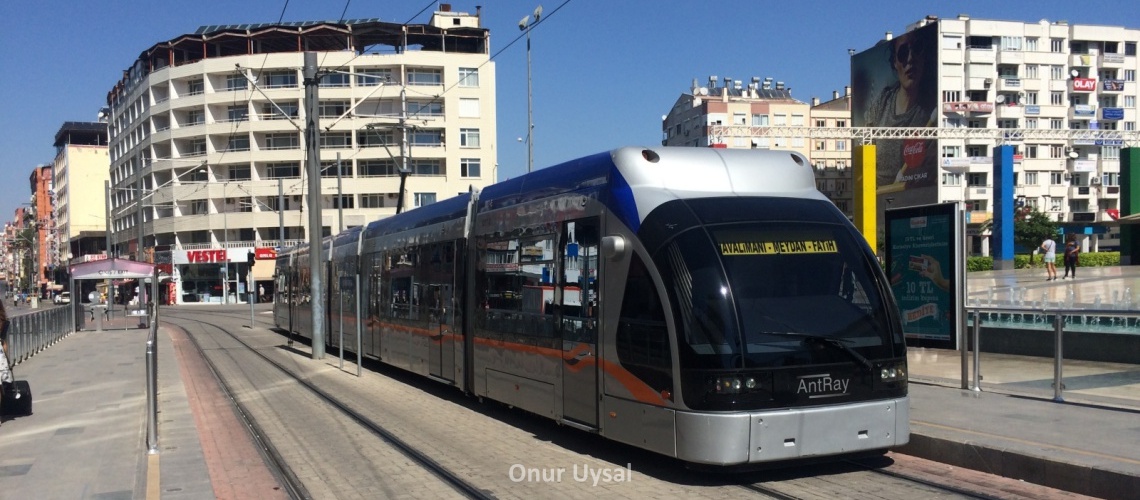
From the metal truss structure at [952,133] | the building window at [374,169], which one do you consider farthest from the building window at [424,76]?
the metal truss structure at [952,133]

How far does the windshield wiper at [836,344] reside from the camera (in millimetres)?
7879

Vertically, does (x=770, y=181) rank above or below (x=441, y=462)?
above

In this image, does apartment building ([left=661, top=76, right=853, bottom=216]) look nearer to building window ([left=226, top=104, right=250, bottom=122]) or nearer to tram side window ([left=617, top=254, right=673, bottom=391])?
building window ([left=226, top=104, right=250, bottom=122])

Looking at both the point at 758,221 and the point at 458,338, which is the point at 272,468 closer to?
the point at 458,338

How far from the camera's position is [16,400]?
469 inches

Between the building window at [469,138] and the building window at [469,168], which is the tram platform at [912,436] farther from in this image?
the building window at [469,138]

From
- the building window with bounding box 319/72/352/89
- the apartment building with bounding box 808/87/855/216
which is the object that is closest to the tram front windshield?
the building window with bounding box 319/72/352/89

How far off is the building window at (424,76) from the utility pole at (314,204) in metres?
47.0

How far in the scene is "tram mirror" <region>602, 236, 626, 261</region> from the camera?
28.2 feet

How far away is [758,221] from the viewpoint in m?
8.45

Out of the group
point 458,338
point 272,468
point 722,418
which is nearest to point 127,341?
point 458,338

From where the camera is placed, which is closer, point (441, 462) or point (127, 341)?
point (441, 462)

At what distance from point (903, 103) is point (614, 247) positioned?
8354 centimetres

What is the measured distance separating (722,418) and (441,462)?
313 cm
